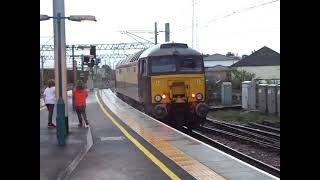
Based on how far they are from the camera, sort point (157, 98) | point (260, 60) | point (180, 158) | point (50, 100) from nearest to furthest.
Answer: point (180, 158) → point (50, 100) → point (157, 98) → point (260, 60)

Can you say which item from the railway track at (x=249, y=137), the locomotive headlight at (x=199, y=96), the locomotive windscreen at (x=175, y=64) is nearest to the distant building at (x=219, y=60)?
the railway track at (x=249, y=137)

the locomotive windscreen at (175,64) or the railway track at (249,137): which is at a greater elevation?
the locomotive windscreen at (175,64)

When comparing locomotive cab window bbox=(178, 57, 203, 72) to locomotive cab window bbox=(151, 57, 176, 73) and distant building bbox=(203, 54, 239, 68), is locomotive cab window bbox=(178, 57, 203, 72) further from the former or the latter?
distant building bbox=(203, 54, 239, 68)

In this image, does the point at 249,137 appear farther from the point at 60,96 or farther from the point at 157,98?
the point at 60,96

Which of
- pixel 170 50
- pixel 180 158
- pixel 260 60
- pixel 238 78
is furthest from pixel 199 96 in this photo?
pixel 260 60

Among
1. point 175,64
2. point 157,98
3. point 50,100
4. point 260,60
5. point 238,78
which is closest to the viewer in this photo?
point 50,100

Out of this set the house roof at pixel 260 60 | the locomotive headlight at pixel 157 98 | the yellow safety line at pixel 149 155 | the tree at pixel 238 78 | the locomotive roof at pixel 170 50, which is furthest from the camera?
the house roof at pixel 260 60

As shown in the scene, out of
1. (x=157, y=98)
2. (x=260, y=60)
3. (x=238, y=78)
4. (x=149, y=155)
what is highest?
(x=260, y=60)

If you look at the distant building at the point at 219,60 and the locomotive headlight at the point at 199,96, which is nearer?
the locomotive headlight at the point at 199,96

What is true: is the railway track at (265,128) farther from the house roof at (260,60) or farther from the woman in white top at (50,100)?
the house roof at (260,60)

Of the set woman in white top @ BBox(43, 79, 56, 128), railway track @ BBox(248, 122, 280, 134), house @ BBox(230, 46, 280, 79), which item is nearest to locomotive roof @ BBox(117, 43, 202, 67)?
railway track @ BBox(248, 122, 280, 134)
